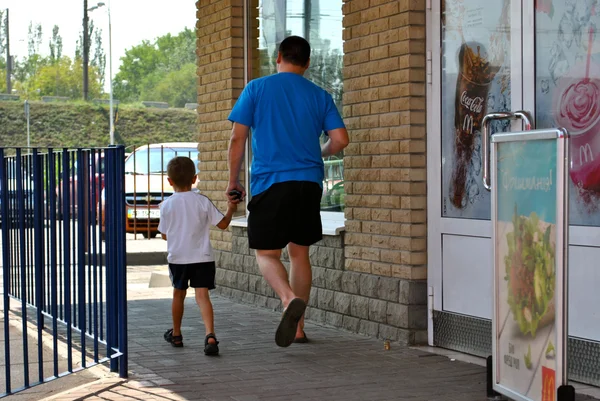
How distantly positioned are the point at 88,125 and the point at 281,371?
66.5 m

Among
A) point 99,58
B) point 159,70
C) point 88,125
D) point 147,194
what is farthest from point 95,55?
point 147,194

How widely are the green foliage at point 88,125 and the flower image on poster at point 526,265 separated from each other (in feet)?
210

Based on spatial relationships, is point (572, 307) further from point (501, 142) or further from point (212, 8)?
point (212, 8)

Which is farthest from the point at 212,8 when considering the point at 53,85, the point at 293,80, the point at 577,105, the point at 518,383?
the point at 53,85

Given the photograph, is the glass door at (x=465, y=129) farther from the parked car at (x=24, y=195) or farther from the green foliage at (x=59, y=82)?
the green foliage at (x=59, y=82)

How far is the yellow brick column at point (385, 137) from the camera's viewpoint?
6.66 metres

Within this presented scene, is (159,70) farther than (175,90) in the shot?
Yes

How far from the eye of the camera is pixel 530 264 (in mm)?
4441

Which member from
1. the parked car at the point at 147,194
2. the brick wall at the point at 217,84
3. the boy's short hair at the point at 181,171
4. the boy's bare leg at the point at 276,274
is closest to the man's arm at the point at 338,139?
the boy's bare leg at the point at 276,274

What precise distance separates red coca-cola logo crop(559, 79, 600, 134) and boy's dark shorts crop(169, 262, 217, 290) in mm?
2451

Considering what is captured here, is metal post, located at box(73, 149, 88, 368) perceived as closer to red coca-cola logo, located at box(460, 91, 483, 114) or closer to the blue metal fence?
the blue metal fence

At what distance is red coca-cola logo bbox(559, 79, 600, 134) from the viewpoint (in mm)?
5270

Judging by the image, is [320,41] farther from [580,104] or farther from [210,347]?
[580,104]

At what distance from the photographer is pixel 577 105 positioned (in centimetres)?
538
